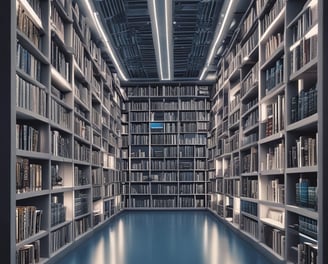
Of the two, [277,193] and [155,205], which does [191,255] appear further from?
[155,205]

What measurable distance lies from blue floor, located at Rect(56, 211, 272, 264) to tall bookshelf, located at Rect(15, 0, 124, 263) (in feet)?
1.14

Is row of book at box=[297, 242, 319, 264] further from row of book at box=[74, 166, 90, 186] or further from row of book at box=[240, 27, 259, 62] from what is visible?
row of book at box=[74, 166, 90, 186]

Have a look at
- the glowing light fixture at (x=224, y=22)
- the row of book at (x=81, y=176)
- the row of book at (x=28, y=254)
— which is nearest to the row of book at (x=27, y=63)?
the row of book at (x=28, y=254)

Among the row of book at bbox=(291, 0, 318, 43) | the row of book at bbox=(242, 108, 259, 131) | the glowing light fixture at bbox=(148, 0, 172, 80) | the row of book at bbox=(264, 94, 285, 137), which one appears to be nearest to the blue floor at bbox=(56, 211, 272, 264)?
the row of book at bbox=(264, 94, 285, 137)

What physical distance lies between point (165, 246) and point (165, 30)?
364 centimetres

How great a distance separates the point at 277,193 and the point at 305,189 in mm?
1273

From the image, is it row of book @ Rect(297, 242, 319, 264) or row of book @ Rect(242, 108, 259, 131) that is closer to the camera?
row of book @ Rect(297, 242, 319, 264)

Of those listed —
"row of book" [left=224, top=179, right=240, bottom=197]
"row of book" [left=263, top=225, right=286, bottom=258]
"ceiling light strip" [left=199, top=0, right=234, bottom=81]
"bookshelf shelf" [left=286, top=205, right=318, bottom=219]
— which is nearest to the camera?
"bookshelf shelf" [left=286, top=205, right=318, bottom=219]

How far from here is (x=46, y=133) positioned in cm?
484

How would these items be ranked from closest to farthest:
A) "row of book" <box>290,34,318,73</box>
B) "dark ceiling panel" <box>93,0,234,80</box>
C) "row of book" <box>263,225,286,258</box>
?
"row of book" <box>290,34,318,73</box>, "row of book" <box>263,225,286,258</box>, "dark ceiling panel" <box>93,0,234,80</box>

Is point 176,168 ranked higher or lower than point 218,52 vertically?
lower

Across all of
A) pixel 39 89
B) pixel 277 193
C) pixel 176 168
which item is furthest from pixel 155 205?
pixel 39 89

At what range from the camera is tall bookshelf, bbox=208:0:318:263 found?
4.09m

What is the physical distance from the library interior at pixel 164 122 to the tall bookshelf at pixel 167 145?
0.04 meters
